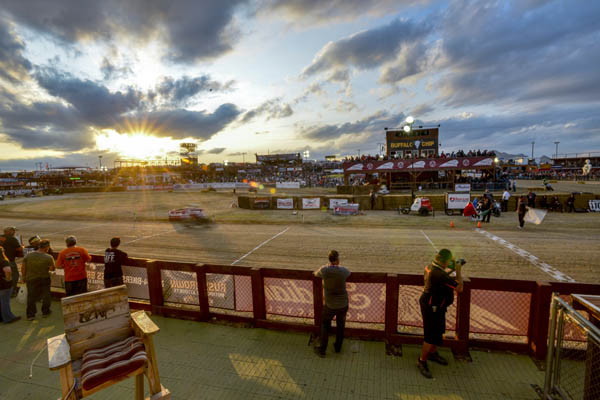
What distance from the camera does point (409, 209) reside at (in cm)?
2289

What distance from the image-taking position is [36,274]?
19.4 feet

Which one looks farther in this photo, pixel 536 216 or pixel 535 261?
pixel 536 216

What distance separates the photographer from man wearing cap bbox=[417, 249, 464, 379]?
4.01 m

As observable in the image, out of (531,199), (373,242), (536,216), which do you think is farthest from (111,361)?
(531,199)

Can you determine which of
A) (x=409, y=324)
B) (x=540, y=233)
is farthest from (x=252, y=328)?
(x=540, y=233)

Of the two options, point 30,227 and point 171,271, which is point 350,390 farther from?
point 30,227

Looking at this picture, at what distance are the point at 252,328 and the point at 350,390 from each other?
7.85ft

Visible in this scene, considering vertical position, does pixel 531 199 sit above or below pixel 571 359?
above

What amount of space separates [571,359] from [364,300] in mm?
3461

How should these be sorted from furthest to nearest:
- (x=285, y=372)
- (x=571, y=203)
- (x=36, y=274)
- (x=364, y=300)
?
(x=571, y=203) → (x=36, y=274) → (x=364, y=300) → (x=285, y=372)

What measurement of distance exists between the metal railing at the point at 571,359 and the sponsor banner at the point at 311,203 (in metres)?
22.4

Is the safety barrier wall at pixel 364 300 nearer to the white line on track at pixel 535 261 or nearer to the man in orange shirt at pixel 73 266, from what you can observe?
the man in orange shirt at pixel 73 266

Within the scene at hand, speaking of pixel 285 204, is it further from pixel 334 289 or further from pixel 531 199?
pixel 334 289

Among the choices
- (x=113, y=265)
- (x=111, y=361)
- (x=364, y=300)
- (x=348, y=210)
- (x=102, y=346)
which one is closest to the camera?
(x=111, y=361)
